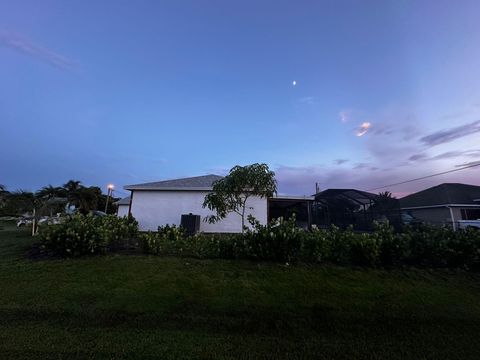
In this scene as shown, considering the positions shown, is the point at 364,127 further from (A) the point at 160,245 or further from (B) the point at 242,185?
(A) the point at 160,245

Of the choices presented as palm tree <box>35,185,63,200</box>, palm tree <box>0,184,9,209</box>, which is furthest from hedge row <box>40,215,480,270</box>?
palm tree <box>35,185,63,200</box>

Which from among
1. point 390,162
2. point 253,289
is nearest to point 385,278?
point 253,289

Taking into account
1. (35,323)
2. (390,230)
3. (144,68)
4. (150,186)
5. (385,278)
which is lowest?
(35,323)

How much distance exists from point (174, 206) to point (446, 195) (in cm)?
2180

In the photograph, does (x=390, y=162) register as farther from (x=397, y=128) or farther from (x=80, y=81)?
(x=80, y=81)

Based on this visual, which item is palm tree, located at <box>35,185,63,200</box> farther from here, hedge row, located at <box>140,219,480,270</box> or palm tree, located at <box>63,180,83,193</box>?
hedge row, located at <box>140,219,480,270</box>

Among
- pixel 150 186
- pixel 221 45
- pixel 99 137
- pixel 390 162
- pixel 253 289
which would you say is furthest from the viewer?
pixel 99 137

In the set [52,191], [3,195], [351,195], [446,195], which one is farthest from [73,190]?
[446,195]

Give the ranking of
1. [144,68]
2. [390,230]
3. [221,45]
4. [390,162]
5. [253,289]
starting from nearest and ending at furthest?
[253,289] < [390,230] < [221,45] < [144,68] < [390,162]

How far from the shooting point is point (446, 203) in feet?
64.6

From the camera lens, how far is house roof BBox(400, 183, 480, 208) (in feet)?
65.6

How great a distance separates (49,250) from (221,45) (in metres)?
9.09

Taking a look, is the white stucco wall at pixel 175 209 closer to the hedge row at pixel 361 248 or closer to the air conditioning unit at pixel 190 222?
the air conditioning unit at pixel 190 222

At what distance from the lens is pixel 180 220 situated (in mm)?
12031
